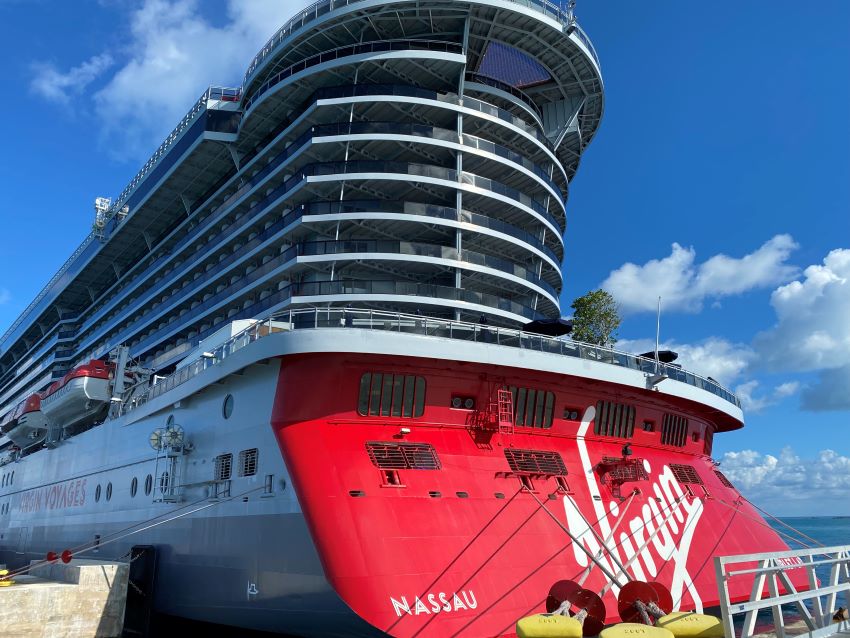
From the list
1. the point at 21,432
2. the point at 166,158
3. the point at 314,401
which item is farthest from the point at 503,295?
the point at 21,432

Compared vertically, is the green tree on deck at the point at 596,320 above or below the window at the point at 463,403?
above

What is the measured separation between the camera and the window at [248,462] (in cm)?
1741

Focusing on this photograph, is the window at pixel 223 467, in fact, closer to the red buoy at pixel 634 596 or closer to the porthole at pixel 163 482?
the porthole at pixel 163 482

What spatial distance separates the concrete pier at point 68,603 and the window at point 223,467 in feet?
12.7

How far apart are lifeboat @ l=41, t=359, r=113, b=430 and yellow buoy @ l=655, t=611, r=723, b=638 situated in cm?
2715

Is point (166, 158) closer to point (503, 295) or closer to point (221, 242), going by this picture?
point (221, 242)

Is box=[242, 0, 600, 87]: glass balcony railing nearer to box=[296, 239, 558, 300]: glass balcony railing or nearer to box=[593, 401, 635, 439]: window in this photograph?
box=[296, 239, 558, 300]: glass balcony railing

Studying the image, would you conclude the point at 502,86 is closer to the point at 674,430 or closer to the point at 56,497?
the point at 674,430

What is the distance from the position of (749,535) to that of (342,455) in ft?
47.5

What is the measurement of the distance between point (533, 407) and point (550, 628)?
7.88 meters

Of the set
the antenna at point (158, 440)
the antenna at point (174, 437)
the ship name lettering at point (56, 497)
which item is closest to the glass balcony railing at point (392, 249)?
the antenna at point (174, 437)

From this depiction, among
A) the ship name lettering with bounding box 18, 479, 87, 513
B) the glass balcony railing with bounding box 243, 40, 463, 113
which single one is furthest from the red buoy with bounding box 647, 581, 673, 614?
the ship name lettering with bounding box 18, 479, 87, 513

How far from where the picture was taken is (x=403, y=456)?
16.5m

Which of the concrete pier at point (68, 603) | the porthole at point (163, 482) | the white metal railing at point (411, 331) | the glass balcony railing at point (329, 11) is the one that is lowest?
the concrete pier at point (68, 603)
